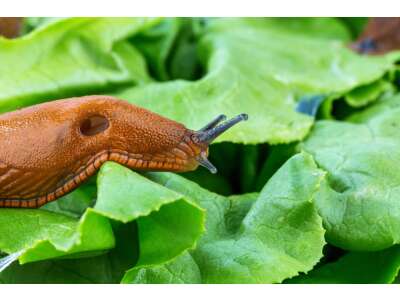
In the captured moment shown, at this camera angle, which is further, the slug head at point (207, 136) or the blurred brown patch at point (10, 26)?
the blurred brown patch at point (10, 26)

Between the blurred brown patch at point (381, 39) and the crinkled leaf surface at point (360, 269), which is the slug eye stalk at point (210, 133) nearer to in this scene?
the crinkled leaf surface at point (360, 269)

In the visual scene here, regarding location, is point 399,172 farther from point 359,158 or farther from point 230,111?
point 230,111

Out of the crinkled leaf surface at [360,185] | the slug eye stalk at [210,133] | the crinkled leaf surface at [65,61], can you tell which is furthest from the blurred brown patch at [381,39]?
the slug eye stalk at [210,133]

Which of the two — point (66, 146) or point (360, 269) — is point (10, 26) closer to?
point (66, 146)

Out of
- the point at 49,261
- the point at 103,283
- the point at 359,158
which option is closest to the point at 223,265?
the point at 103,283

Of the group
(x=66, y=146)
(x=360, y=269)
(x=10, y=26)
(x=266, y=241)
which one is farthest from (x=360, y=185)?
(x=10, y=26)

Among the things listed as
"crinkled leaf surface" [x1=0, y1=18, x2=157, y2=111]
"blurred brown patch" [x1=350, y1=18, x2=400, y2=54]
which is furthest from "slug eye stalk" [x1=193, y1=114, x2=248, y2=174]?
"blurred brown patch" [x1=350, y1=18, x2=400, y2=54]
